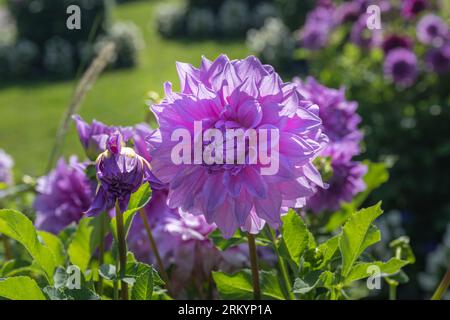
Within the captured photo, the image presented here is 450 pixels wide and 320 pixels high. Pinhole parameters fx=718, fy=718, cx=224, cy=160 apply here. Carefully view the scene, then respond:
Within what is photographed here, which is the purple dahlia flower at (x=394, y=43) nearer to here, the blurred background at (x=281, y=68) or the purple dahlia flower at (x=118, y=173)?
the blurred background at (x=281, y=68)

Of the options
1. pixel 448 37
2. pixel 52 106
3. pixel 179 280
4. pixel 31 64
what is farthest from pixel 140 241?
pixel 31 64

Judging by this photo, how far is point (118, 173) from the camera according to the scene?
0.89m

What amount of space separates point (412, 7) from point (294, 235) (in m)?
2.65

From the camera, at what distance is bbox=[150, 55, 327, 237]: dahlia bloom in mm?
882

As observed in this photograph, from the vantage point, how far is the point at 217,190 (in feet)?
2.93

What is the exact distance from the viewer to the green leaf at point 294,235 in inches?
39.8

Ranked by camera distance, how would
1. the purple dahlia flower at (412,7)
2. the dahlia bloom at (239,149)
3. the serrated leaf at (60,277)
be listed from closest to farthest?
the dahlia bloom at (239,149)
the serrated leaf at (60,277)
the purple dahlia flower at (412,7)

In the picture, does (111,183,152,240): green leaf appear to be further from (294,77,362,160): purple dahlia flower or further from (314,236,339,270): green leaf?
(294,77,362,160): purple dahlia flower

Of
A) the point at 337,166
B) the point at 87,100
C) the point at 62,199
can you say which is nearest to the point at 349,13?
the point at 337,166

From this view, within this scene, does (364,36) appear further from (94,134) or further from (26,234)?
(26,234)

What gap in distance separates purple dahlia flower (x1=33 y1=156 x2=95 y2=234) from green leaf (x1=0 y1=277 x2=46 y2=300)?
424mm

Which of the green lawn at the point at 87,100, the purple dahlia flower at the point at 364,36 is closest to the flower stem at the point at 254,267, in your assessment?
the purple dahlia flower at the point at 364,36

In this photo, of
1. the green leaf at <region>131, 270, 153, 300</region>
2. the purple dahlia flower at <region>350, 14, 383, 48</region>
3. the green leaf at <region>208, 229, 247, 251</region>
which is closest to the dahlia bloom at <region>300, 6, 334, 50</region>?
the purple dahlia flower at <region>350, 14, 383, 48</region>

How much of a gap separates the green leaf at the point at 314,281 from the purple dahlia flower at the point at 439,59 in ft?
8.18
